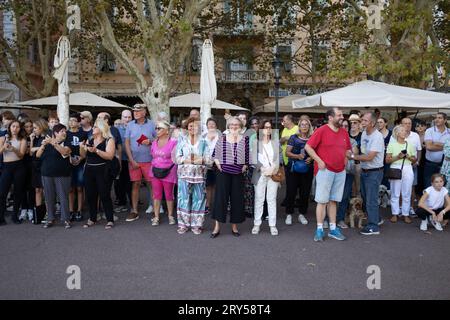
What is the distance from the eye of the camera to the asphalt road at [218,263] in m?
4.28

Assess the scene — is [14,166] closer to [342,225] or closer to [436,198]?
[342,225]

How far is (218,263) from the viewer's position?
17.1 ft

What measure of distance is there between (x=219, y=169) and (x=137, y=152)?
85.9 inches

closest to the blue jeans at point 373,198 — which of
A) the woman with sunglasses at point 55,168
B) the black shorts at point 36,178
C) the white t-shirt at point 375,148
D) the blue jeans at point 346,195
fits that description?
the white t-shirt at point 375,148

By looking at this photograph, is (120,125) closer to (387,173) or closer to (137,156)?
(137,156)

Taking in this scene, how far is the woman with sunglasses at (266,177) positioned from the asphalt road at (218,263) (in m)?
0.29

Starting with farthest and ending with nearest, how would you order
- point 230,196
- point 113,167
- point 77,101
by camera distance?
point 77,101
point 113,167
point 230,196

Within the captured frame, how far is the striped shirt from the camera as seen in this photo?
6.46m

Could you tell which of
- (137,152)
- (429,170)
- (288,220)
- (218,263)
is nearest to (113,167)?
(137,152)

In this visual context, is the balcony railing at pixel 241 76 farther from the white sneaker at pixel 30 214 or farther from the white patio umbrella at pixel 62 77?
the white sneaker at pixel 30 214

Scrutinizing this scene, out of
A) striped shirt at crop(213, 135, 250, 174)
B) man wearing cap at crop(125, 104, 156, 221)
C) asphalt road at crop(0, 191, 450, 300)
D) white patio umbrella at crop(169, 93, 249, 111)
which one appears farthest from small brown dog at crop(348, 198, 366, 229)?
white patio umbrella at crop(169, 93, 249, 111)

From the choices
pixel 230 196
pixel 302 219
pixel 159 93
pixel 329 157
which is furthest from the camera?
pixel 159 93

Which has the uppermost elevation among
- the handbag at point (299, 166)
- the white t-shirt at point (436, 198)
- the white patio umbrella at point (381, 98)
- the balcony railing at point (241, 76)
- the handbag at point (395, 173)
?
the balcony railing at point (241, 76)

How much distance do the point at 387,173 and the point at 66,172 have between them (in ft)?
19.4
